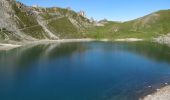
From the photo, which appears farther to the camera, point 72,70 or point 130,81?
point 72,70

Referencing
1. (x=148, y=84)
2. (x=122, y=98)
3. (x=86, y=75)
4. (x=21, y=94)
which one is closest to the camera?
(x=122, y=98)

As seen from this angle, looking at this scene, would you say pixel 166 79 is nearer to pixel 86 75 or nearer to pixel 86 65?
pixel 86 75

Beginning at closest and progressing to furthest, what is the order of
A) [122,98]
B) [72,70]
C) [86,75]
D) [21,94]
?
1. [122,98]
2. [21,94]
3. [86,75]
4. [72,70]

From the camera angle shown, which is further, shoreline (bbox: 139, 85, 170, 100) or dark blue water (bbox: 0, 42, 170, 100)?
dark blue water (bbox: 0, 42, 170, 100)

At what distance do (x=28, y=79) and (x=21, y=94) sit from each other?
17.3 m

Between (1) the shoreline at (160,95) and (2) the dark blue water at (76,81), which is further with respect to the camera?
(2) the dark blue water at (76,81)

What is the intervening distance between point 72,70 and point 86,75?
424 inches

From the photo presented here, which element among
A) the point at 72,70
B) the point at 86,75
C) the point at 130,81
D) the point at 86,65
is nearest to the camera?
the point at 130,81

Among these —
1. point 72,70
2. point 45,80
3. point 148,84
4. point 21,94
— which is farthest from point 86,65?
point 21,94

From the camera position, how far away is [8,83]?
7694 cm

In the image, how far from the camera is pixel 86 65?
4476 inches

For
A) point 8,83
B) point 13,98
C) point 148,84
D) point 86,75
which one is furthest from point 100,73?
point 13,98

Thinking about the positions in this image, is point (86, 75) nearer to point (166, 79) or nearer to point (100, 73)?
point (100, 73)

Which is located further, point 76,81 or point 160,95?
point 76,81
